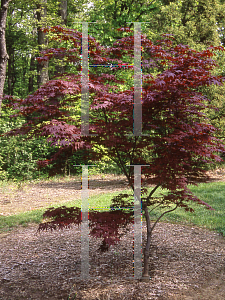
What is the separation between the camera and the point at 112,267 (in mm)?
3559

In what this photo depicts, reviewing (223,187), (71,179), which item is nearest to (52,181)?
(71,179)

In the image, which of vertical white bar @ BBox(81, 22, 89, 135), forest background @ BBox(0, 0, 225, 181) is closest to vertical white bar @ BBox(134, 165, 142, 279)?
vertical white bar @ BBox(81, 22, 89, 135)

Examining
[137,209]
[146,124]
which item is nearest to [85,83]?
[146,124]

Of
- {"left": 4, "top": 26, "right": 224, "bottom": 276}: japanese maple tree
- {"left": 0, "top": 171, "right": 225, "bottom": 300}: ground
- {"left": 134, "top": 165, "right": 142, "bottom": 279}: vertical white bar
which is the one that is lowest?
{"left": 0, "top": 171, "right": 225, "bottom": 300}: ground

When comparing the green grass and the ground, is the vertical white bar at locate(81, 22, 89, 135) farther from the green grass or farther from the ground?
the green grass

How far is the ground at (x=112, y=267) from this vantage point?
2947mm

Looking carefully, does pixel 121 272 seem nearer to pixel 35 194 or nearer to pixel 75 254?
pixel 75 254

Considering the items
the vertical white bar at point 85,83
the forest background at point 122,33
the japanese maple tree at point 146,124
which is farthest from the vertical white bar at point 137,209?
the forest background at point 122,33

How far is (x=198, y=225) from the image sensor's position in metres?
5.34

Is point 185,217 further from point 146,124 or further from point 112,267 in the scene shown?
point 146,124

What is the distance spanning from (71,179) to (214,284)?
850 cm

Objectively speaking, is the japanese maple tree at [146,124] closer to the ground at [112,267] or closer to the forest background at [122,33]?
the ground at [112,267]

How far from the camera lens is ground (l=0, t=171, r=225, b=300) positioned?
295 centimetres

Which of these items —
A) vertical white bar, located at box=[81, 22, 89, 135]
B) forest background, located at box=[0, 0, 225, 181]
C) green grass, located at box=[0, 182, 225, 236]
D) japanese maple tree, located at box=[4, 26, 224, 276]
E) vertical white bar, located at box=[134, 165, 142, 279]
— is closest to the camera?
japanese maple tree, located at box=[4, 26, 224, 276]
